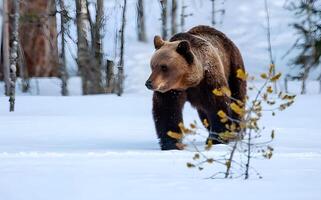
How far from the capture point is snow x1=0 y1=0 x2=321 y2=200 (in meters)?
4.61

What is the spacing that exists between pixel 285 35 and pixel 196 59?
85.2 feet

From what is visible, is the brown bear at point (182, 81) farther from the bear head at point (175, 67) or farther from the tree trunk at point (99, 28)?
the tree trunk at point (99, 28)

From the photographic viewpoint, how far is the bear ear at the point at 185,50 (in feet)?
27.2

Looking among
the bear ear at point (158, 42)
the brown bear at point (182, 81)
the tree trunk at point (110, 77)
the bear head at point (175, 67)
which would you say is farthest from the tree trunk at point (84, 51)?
the bear head at point (175, 67)

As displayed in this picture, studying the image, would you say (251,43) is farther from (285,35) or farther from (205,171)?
(205,171)

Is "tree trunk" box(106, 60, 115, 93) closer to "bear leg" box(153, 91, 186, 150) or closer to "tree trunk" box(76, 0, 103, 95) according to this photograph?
"tree trunk" box(76, 0, 103, 95)

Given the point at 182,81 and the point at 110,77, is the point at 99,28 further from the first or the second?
the point at 182,81

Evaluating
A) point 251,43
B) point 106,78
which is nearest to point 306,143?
point 106,78

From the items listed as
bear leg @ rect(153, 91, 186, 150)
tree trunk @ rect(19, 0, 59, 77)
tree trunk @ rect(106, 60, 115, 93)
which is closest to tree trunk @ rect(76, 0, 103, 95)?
tree trunk @ rect(106, 60, 115, 93)

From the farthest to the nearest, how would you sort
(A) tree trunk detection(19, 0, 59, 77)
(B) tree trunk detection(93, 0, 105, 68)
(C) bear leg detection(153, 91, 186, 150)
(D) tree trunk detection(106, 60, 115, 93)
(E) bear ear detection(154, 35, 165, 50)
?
(A) tree trunk detection(19, 0, 59, 77) < (D) tree trunk detection(106, 60, 115, 93) < (B) tree trunk detection(93, 0, 105, 68) < (E) bear ear detection(154, 35, 165, 50) < (C) bear leg detection(153, 91, 186, 150)

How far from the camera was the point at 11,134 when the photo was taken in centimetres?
923

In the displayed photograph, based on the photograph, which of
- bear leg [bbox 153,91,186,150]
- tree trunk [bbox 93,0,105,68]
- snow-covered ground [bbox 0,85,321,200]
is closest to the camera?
snow-covered ground [bbox 0,85,321,200]

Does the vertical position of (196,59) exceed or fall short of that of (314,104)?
it exceeds it

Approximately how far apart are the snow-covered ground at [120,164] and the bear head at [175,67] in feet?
2.50
